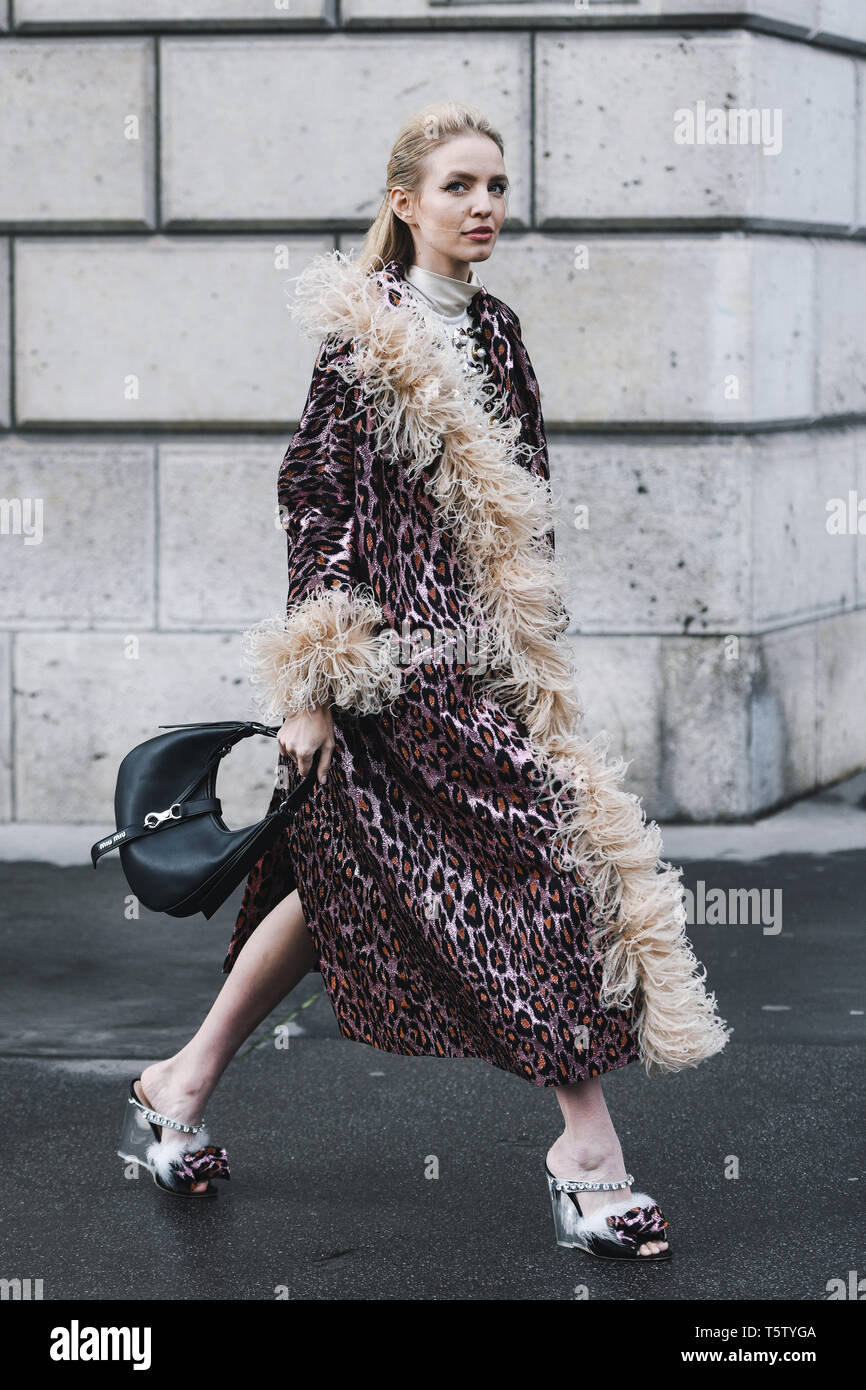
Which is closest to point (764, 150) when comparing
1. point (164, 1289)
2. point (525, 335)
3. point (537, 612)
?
point (525, 335)

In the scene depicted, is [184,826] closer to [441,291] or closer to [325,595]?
[325,595]

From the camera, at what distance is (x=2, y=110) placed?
732cm

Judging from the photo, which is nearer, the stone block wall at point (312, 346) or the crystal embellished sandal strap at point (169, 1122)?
the crystal embellished sandal strap at point (169, 1122)

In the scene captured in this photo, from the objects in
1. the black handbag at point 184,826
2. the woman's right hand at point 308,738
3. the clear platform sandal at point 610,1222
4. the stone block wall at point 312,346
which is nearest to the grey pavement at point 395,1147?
the clear platform sandal at point 610,1222

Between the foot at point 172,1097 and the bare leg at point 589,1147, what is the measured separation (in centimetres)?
72

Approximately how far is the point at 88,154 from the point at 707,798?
3.22 meters

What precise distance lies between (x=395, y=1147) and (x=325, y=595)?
4.06 ft

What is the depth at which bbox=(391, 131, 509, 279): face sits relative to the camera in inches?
135

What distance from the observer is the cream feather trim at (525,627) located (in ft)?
11.1

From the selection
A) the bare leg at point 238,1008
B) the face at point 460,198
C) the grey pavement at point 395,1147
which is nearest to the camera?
the grey pavement at point 395,1147

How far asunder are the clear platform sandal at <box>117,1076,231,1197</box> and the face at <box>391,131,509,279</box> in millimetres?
1665

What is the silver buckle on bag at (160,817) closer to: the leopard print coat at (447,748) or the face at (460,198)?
the leopard print coat at (447,748)

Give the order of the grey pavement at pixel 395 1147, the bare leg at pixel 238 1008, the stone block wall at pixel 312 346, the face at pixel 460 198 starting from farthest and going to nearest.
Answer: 1. the stone block wall at pixel 312 346
2. the bare leg at pixel 238 1008
3. the face at pixel 460 198
4. the grey pavement at pixel 395 1147

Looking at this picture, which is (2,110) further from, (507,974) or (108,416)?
(507,974)
